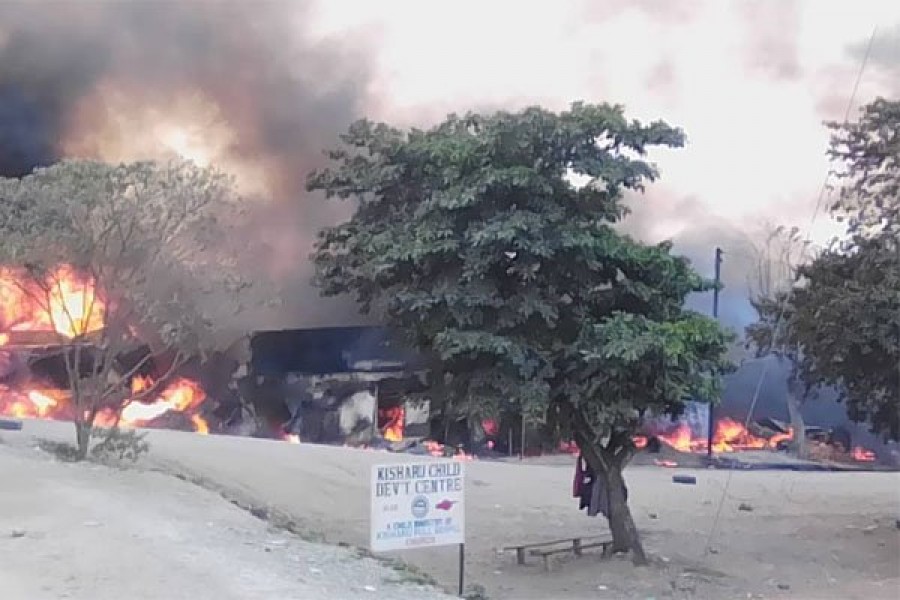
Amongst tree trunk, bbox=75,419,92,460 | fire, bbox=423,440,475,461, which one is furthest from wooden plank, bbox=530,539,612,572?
fire, bbox=423,440,475,461

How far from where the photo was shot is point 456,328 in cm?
1226

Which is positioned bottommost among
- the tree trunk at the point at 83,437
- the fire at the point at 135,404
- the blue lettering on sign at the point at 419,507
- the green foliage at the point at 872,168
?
the blue lettering on sign at the point at 419,507

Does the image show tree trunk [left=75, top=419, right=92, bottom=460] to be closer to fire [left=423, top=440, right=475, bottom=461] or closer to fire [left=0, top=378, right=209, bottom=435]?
fire [left=0, top=378, right=209, bottom=435]

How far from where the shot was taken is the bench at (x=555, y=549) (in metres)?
12.9

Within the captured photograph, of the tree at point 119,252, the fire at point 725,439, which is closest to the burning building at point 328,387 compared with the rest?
the fire at point 725,439

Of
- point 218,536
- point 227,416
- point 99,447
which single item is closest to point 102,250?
point 99,447

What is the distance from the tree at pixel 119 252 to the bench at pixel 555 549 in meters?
5.41

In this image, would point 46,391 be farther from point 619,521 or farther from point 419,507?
point 419,507

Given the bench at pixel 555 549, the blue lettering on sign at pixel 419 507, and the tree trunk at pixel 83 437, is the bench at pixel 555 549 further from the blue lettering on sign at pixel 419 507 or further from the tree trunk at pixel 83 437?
the tree trunk at pixel 83 437

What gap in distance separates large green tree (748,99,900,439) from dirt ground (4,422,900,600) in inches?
94.5

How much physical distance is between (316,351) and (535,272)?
22.1 meters

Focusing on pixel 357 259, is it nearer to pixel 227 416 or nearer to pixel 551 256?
pixel 551 256

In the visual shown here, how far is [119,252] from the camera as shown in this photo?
14914 mm

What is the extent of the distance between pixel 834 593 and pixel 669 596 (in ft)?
6.30
